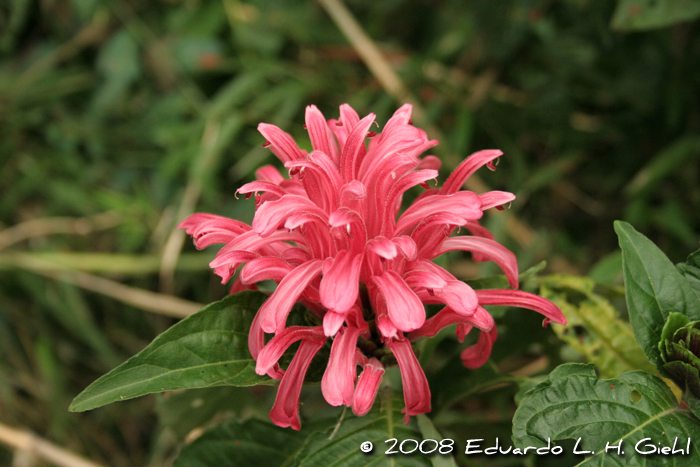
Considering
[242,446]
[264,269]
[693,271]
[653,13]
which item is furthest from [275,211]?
[653,13]

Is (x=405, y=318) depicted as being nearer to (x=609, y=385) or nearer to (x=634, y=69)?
→ (x=609, y=385)

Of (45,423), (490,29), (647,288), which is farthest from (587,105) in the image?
(45,423)

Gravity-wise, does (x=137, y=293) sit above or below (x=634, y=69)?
below

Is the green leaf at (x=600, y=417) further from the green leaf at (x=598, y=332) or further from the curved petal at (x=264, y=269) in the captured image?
the curved petal at (x=264, y=269)

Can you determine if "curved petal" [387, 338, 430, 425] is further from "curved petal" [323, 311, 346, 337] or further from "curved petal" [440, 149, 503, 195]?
"curved petal" [440, 149, 503, 195]

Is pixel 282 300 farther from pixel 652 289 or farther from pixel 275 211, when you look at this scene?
pixel 652 289

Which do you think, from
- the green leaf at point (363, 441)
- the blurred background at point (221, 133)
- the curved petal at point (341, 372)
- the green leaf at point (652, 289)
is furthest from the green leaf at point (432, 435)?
the blurred background at point (221, 133)

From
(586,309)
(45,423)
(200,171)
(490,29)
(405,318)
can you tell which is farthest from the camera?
A: (45,423)
